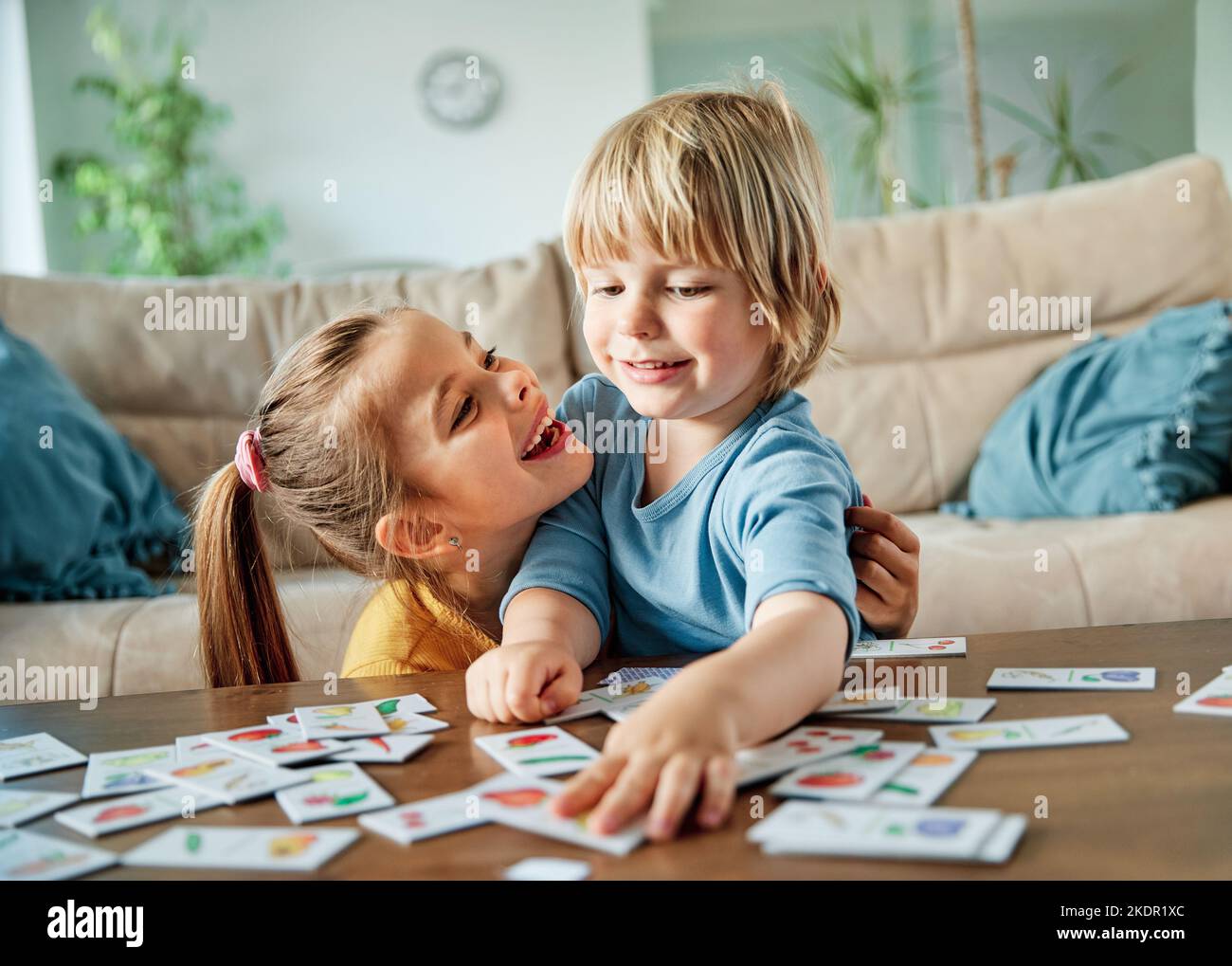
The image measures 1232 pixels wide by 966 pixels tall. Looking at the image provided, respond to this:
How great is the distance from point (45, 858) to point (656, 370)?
625 millimetres

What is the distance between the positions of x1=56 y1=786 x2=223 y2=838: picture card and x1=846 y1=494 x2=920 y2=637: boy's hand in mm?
638

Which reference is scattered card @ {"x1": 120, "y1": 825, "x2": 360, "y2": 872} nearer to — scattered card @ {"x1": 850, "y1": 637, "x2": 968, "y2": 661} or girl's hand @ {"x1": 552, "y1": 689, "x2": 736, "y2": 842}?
girl's hand @ {"x1": 552, "y1": 689, "x2": 736, "y2": 842}

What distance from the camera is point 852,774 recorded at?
64 centimetres

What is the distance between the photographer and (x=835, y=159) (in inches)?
246

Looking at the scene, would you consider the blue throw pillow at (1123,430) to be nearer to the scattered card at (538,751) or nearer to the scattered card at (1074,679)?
the scattered card at (1074,679)

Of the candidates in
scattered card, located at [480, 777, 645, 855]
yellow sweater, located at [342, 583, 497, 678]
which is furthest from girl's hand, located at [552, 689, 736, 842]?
yellow sweater, located at [342, 583, 497, 678]

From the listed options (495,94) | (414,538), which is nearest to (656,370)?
(414,538)

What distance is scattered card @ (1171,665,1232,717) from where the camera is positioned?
0.74 metres

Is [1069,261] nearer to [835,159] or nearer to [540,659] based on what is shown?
[540,659]

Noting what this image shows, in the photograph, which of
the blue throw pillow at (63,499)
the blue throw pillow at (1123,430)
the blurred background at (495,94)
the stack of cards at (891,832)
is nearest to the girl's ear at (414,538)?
the stack of cards at (891,832)

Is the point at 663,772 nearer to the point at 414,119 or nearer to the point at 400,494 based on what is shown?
the point at 400,494

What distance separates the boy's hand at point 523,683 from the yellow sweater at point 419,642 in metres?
0.39

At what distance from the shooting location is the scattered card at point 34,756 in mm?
788

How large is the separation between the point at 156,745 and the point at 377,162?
5.78m
